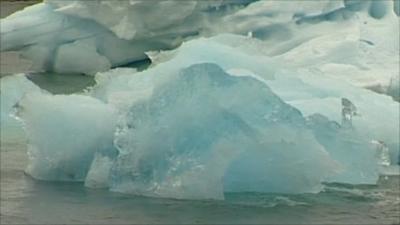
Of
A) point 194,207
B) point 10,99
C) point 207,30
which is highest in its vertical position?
point 207,30

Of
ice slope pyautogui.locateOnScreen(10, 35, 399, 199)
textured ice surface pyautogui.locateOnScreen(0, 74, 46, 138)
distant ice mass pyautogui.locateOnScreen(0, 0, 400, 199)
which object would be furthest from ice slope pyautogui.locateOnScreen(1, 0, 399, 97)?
ice slope pyautogui.locateOnScreen(10, 35, 399, 199)

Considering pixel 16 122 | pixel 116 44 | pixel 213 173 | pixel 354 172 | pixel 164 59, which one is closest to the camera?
pixel 213 173

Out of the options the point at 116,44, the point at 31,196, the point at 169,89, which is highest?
the point at 116,44

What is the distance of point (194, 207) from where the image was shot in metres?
5.48

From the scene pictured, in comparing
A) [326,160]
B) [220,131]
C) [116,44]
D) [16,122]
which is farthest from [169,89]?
[116,44]

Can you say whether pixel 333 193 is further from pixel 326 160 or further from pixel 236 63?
pixel 236 63

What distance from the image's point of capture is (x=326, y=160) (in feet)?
18.9

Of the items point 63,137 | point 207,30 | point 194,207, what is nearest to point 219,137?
point 194,207

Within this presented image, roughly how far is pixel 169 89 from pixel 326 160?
2.52 ft

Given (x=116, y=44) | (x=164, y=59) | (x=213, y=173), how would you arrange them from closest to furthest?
(x=213, y=173) < (x=164, y=59) < (x=116, y=44)

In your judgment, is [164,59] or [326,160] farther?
[164,59]

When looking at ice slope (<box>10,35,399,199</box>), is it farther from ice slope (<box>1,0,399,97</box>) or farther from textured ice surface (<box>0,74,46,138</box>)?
ice slope (<box>1,0,399,97</box>)

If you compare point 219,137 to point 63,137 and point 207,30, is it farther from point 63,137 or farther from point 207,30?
point 207,30

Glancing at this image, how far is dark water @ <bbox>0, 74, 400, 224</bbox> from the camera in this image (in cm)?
529
